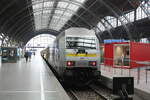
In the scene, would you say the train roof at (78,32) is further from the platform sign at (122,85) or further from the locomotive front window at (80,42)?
the platform sign at (122,85)

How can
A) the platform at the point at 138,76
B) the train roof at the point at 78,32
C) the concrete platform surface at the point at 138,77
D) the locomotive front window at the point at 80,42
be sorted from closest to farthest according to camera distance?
the concrete platform surface at the point at 138,77 → the platform at the point at 138,76 → the locomotive front window at the point at 80,42 → the train roof at the point at 78,32

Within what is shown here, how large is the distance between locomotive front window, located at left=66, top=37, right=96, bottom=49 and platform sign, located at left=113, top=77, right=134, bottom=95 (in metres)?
10.3

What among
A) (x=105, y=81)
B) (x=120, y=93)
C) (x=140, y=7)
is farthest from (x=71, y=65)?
(x=140, y=7)

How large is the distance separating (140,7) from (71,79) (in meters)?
32.3

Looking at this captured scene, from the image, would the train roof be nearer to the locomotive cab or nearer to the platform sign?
the locomotive cab

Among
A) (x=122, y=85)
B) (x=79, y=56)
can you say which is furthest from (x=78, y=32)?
(x=122, y=85)

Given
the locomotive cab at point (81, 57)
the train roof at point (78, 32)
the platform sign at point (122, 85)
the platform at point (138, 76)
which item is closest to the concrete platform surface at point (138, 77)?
the platform at point (138, 76)

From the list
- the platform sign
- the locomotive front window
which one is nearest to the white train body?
the locomotive front window

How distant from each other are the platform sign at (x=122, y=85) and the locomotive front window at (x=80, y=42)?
10307 mm

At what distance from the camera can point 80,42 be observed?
16.6 metres

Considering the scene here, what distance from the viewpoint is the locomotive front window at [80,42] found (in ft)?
53.4

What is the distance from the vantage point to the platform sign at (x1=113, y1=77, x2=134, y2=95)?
5824 millimetres

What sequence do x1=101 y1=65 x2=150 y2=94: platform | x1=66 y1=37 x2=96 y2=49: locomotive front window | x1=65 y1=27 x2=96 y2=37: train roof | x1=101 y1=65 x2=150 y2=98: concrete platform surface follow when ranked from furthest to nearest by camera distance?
x1=65 y1=27 x2=96 y2=37: train roof < x1=66 y1=37 x2=96 y2=49: locomotive front window < x1=101 y1=65 x2=150 y2=94: platform < x1=101 y1=65 x2=150 y2=98: concrete platform surface

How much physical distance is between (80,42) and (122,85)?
10851 mm
